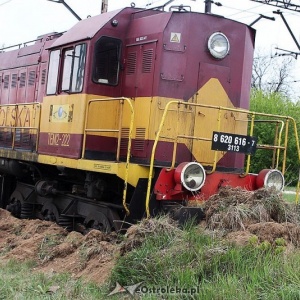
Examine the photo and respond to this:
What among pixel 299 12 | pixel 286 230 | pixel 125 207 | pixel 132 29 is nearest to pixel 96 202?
pixel 125 207

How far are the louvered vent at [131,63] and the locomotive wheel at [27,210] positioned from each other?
12.6 feet

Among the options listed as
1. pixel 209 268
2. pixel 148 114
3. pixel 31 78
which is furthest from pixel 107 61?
pixel 209 268

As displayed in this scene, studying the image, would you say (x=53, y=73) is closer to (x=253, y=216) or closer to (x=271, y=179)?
(x=271, y=179)

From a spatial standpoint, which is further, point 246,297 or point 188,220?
point 188,220

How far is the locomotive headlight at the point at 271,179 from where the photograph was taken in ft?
25.6

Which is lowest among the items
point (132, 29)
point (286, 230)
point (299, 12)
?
point (286, 230)

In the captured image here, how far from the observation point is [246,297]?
445cm

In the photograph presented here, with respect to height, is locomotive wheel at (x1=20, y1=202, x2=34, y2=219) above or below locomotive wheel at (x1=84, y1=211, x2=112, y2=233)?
below

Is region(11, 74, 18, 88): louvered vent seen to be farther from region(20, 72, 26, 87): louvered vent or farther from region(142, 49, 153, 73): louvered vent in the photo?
region(142, 49, 153, 73): louvered vent

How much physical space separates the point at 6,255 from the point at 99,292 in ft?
8.25

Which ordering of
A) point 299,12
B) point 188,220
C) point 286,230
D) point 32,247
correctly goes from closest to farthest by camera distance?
point 286,230, point 188,220, point 32,247, point 299,12

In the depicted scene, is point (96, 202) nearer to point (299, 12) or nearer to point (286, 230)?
point (286, 230)

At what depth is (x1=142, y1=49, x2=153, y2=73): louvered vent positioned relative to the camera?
7.94m

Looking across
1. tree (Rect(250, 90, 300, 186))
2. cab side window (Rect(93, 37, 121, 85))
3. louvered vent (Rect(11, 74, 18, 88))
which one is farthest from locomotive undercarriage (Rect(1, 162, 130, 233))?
tree (Rect(250, 90, 300, 186))
